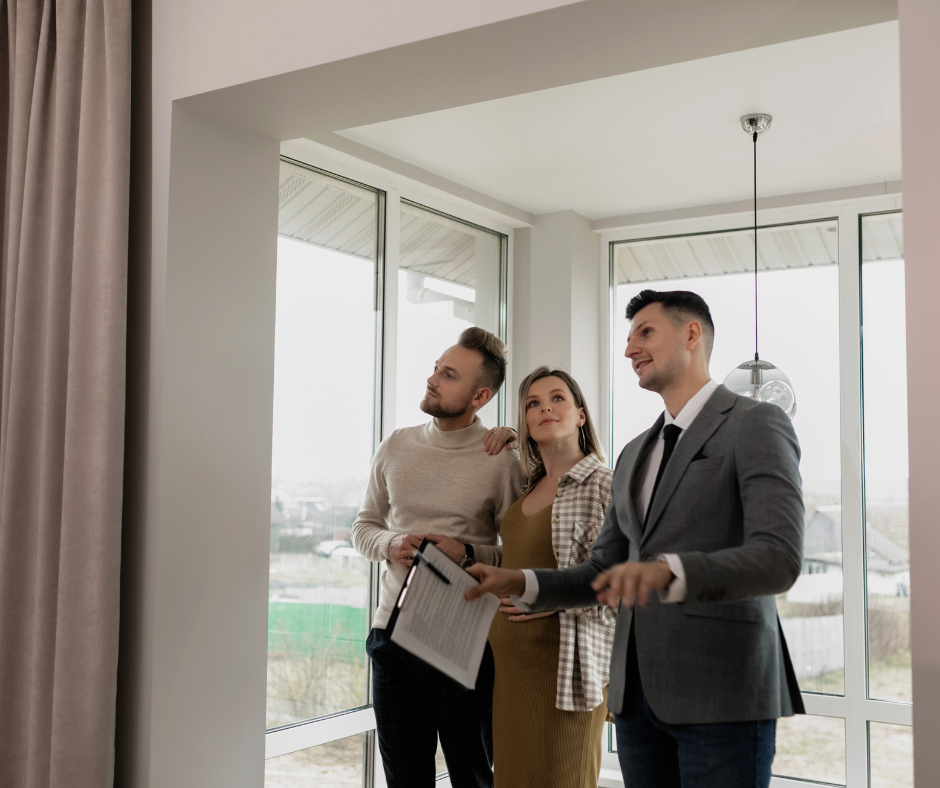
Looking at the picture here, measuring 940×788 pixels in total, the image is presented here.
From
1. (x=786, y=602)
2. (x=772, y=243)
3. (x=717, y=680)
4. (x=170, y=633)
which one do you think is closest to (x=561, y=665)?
(x=717, y=680)

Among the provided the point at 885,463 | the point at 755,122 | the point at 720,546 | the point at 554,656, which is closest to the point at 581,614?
the point at 554,656

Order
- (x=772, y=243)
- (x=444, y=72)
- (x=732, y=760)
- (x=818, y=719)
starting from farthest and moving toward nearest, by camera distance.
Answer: (x=772, y=243), (x=818, y=719), (x=444, y=72), (x=732, y=760)

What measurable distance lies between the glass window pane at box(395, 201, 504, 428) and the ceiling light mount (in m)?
1.39

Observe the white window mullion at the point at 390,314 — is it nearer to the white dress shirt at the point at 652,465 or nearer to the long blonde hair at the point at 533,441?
the long blonde hair at the point at 533,441

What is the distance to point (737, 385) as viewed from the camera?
126 inches

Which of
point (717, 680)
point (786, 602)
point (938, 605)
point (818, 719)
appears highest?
point (938, 605)

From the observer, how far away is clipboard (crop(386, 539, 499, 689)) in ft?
5.14

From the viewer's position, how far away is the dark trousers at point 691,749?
153 centimetres

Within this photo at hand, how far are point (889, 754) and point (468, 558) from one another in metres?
2.43

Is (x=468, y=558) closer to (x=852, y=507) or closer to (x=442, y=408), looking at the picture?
(x=442, y=408)

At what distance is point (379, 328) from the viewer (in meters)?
3.58

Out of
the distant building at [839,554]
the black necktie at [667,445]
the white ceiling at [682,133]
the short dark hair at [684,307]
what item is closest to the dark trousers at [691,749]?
the black necktie at [667,445]

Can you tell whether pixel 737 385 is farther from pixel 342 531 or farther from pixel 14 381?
pixel 14 381

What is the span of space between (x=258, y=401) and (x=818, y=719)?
286cm
